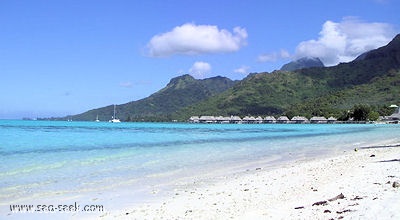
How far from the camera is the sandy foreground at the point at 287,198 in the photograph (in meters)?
7.58

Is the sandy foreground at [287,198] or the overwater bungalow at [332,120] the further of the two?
the overwater bungalow at [332,120]

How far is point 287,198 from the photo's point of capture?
970 centimetres

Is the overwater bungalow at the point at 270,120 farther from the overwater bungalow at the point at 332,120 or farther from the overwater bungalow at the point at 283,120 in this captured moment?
the overwater bungalow at the point at 332,120

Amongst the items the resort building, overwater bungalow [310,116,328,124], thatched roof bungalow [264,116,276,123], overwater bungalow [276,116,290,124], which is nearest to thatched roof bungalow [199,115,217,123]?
thatched roof bungalow [264,116,276,123]

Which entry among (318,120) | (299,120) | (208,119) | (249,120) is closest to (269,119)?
(249,120)

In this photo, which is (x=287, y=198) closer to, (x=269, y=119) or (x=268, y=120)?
(x=269, y=119)

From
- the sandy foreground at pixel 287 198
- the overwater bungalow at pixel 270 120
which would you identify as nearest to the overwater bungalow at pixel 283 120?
the overwater bungalow at pixel 270 120

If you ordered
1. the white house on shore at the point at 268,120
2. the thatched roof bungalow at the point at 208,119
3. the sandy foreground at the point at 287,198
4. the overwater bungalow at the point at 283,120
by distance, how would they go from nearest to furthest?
1. the sandy foreground at the point at 287,198
2. the white house on shore at the point at 268,120
3. the overwater bungalow at the point at 283,120
4. the thatched roof bungalow at the point at 208,119

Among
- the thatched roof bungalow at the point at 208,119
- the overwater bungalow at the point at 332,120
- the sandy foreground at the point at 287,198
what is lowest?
the sandy foreground at the point at 287,198

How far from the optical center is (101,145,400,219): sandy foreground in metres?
7.58

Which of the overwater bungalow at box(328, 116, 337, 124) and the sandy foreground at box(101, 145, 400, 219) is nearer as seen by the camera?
the sandy foreground at box(101, 145, 400, 219)

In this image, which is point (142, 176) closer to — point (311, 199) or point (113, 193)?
point (113, 193)

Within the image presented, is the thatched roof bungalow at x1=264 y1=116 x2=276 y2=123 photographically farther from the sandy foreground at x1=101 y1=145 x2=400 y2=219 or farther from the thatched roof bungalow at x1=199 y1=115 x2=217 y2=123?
the sandy foreground at x1=101 y1=145 x2=400 y2=219

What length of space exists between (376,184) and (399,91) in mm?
195720
